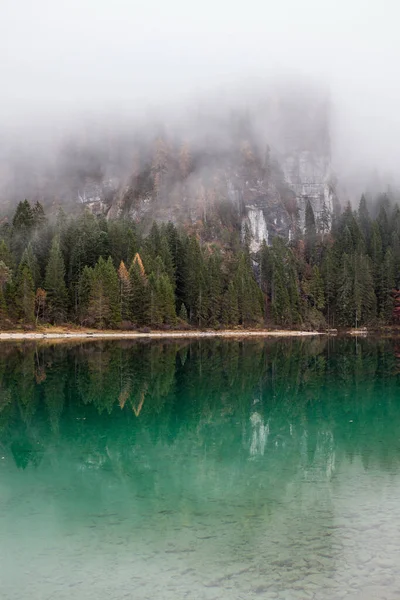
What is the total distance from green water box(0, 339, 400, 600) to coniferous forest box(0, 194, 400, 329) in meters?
72.0

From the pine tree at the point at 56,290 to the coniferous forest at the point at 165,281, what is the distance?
216 mm

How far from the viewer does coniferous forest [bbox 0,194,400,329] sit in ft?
333

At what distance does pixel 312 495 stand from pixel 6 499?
8.94m

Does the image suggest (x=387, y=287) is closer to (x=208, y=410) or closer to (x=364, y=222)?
(x=364, y=222)

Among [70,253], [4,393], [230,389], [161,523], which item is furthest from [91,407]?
[70,253]

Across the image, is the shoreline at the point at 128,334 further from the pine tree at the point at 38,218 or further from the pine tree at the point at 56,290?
the pine tree at the point at 38,218

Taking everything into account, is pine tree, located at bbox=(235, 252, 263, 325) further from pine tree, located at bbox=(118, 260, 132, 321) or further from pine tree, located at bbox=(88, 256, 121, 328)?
pine tree, located at bbox=(88, 256, 121, 328)

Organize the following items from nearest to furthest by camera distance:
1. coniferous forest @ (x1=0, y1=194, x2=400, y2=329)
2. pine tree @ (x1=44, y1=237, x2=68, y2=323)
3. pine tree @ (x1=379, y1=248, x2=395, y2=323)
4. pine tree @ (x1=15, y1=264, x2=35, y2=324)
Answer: pine tree @ (x1=15, y1=264, x2=35, y2=324), coniferous forest @ (x1=0, y1=194, x2=400, y2=329), pine tree @ (x1=44, y1=237, x2=68, y2=323), pine tree @ (x1=379, y1=248, x2=395, y2=323)

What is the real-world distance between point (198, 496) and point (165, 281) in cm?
9634

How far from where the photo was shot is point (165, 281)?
361ft

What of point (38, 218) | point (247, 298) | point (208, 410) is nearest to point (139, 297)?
point (247, 298)

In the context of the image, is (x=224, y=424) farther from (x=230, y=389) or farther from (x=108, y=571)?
(x=108, y=571)

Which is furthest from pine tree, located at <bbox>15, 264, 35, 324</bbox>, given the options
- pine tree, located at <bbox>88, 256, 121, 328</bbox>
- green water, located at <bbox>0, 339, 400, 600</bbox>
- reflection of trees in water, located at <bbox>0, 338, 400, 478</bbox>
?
green water, located at <bbox>0, 339, 400, 600</bbox>

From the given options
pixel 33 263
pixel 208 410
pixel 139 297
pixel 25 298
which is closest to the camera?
pixel 208 410
